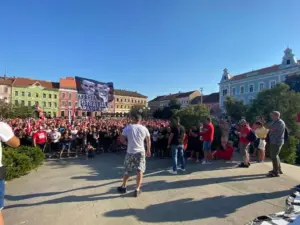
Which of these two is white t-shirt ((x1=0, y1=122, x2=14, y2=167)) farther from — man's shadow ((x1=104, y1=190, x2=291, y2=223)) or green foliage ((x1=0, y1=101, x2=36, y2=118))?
green foliage ((x1=0, y1=101, x2=36, y2=118))

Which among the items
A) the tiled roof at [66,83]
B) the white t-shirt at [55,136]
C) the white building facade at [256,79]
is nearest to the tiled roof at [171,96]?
the white building facade at [256,79]

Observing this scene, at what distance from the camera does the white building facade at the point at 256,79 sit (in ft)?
142

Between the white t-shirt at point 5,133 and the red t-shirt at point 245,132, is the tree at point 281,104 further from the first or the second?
the white t-shirt at point 5,133

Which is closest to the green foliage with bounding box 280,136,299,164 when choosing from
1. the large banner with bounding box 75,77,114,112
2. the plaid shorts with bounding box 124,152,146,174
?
the plaid shorts with bounding box 124,152,146,174

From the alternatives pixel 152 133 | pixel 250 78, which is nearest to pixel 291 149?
pixel 152 133

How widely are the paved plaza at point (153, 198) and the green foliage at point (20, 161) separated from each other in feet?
0.71

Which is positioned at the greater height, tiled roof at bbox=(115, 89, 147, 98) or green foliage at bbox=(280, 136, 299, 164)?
tiled roof at bbox=(115, 89, 147, 98)

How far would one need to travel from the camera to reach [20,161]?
5.77 m

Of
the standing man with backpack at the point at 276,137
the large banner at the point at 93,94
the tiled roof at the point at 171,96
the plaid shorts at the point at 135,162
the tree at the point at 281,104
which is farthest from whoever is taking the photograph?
the tiled roof at the point at 171,96

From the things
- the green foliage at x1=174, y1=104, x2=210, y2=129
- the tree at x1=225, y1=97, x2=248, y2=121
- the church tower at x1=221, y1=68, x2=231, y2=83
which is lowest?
the green foliage at x1=174, y1=104, x2=210, y2=129

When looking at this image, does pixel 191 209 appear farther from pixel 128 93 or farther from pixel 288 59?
pixel 128 93

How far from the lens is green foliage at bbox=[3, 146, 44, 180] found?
5438 millimetres

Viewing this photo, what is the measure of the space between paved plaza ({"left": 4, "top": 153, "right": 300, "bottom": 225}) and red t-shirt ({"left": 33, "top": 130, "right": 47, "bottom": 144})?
302cm

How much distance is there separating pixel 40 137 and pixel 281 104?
23.6 metres
